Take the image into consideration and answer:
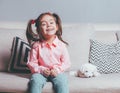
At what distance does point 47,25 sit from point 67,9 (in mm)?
757

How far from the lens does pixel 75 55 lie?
2566 mm

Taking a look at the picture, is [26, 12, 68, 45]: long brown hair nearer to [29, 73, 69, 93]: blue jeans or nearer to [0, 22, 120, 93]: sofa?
[0, 22, 120, 93]: sofa

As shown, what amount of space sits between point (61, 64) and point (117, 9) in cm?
107

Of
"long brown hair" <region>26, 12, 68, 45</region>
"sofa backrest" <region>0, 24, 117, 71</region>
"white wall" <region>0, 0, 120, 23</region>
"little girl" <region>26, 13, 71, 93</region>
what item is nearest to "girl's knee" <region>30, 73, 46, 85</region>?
"little girl" <region>26, 13, 71, 93</region>

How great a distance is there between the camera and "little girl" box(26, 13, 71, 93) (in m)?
2.18

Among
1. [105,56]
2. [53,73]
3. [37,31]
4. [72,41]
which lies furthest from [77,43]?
[53,73]

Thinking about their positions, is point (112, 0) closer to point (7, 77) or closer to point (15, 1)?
point (15, 1)

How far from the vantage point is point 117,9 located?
3041mm

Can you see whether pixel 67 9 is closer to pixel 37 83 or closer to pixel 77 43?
pixel 77 43

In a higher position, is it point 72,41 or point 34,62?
point 72,41

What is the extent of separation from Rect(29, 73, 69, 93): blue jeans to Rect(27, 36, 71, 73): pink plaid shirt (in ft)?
0.23

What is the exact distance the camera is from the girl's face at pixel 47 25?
2293mm

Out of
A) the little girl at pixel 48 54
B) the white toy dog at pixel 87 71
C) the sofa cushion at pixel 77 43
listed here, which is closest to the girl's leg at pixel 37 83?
the little girl at pixel 48 54

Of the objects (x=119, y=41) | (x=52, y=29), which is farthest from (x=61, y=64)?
(x=119, y=41)
